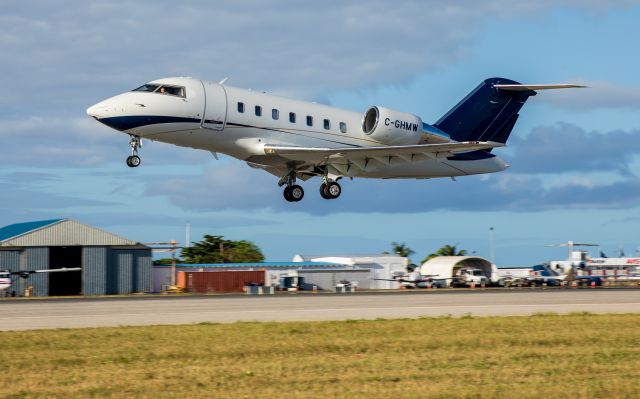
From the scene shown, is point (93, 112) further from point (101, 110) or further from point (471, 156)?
point (471, 156)

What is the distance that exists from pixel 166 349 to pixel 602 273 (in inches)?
2743

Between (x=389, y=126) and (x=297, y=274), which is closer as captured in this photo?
(x=389, y=126)

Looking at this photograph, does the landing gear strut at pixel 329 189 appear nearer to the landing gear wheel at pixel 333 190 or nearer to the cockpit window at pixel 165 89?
the landing gear wheel at pixel 333 190

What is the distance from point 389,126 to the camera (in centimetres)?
3209

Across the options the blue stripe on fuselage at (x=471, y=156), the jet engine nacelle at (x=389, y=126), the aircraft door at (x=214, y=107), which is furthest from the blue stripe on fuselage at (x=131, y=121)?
the blue stripe on fuselage at (x=471, y=156)

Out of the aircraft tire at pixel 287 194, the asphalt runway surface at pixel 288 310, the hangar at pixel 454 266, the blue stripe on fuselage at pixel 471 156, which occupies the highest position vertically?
the blue stripe on fuselage at pixel 471 156

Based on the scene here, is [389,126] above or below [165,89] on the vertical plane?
below

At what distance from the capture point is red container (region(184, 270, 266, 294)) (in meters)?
58.6

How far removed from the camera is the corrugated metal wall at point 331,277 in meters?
63.6

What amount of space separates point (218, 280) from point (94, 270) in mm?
8857

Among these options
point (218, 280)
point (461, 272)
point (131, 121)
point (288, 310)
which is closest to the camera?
point (288, 310)

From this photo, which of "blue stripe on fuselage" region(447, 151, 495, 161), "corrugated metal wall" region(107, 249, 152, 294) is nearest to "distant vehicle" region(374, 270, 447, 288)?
"corrugated metal wall" region(107, 249, 152, 294)

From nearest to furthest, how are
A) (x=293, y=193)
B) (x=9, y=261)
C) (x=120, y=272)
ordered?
(x=293, y=193) < (x=9, y=261) < (x=120, y=272)

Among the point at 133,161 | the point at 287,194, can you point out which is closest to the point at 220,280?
the point at 287,194
